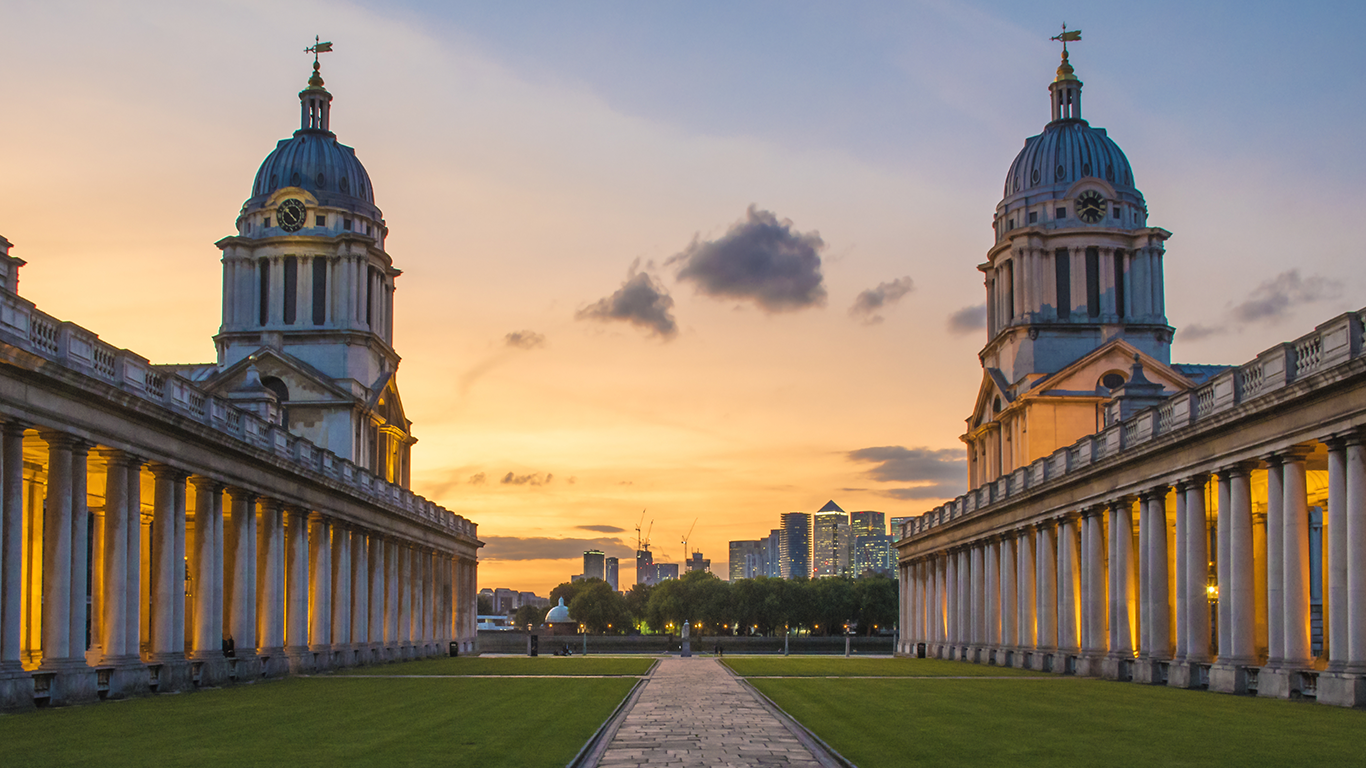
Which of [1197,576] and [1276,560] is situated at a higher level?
[1276,560]

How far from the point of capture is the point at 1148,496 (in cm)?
5672

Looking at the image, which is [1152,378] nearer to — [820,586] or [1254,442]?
[1254,442]

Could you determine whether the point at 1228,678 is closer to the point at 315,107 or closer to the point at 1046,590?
the point at 1046,590

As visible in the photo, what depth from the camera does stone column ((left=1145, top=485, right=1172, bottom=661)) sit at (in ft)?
182

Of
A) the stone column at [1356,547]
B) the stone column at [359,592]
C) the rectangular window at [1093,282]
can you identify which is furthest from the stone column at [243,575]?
the rectangular window at [1093,282]

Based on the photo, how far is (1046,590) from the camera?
72.7 metres

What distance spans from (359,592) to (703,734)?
178ft

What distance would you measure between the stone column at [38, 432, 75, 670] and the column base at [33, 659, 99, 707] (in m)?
0.48

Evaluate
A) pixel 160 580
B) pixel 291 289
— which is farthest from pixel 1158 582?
pixel 291 289

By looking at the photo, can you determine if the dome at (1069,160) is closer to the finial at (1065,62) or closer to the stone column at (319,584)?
the finial at (1065,62)

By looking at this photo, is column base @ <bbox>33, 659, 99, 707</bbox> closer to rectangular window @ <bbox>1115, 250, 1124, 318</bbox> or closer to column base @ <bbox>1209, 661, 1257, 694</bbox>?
column base @ <bbox>1209, 661, 1257, 694</bbox>

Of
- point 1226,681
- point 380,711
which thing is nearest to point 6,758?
point 380,711

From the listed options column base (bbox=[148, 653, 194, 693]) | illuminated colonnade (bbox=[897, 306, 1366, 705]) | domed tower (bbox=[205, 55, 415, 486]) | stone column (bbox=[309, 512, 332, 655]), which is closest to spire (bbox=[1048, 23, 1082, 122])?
illuminated colonnade (bbox=[897, 306, 1366, 705])

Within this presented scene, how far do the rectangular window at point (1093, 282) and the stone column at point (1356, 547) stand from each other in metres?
68.1
